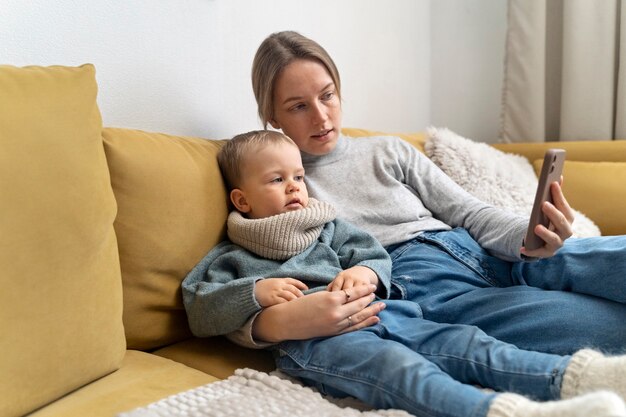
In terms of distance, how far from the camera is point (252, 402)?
88 centimetres

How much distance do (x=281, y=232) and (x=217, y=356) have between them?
0.28 metres

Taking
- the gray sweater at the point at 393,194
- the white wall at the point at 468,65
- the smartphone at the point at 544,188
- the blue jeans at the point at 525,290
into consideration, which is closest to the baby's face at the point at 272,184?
the gray sweater at the point at 393,194

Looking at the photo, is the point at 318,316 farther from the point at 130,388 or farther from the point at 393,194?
the point at 393,194

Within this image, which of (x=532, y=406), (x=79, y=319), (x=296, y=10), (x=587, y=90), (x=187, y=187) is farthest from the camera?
(x=587, y=90)

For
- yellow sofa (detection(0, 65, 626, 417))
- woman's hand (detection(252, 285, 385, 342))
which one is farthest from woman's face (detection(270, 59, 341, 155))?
woman's hand (detection(252, 285, 385, 342))

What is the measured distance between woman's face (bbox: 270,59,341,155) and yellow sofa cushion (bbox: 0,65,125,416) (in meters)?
0.52

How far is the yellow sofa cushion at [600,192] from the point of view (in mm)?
1891

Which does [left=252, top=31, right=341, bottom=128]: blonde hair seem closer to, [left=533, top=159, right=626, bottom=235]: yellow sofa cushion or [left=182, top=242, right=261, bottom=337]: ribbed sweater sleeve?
[left=182, top=242, right=261, bottom=337]: ribbed sweater sleeve

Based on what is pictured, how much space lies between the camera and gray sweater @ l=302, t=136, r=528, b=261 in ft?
4.45

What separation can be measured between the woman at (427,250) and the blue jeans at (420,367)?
0.05 feet

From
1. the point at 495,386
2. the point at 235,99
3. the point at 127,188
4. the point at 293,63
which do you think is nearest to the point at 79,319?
the point at 127,188

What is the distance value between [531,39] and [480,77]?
1.00 feet

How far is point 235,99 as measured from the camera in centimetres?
170

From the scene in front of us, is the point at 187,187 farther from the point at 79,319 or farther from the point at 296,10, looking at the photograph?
the point at 296,10
